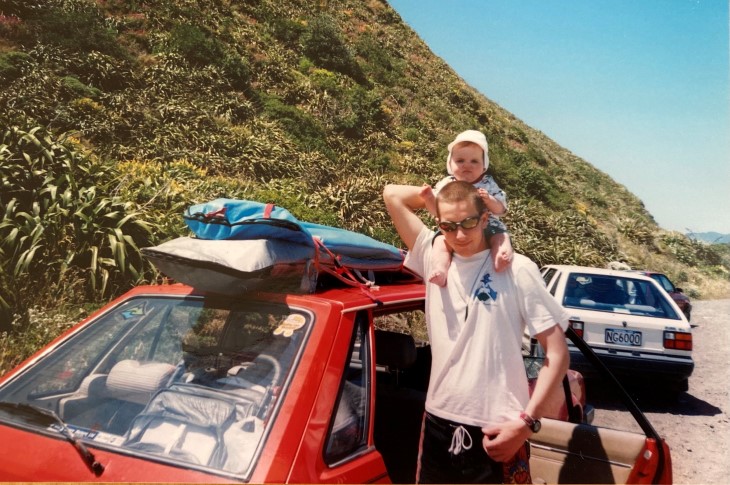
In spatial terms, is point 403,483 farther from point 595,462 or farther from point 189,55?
point 189,55

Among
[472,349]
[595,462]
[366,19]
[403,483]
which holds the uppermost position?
[366,19]

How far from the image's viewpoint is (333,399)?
1850 mm

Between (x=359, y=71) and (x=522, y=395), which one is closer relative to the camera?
(x=522, y=395)

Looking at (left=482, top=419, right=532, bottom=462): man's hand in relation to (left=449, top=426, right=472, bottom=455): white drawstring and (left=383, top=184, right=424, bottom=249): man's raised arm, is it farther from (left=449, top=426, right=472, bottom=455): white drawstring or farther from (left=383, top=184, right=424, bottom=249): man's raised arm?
(left=383, top=184, right=424, bottom=249): man's raised arm

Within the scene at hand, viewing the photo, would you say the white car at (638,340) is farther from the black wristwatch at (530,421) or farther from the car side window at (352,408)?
the car side window at (352,408)

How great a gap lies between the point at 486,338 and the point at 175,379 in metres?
1.18

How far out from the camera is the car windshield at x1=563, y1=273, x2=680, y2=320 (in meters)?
7.21

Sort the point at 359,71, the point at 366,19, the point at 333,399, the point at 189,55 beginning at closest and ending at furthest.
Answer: the point at 333,399 → the point at 189,55 → the point at 359,71 → the point at 366,19

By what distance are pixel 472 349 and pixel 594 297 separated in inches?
241

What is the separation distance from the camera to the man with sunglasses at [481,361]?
2035 mm

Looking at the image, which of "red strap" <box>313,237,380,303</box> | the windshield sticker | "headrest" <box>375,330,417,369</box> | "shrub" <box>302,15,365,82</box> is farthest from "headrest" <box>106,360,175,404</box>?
"shrub" <box>302,15,365,82</box>

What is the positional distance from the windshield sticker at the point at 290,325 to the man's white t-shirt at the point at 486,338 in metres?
0.55

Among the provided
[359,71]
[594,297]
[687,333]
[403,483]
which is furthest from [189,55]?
[403,483]

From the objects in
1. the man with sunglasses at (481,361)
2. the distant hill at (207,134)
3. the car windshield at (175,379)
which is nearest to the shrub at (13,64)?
the distant hill at (207,134)
